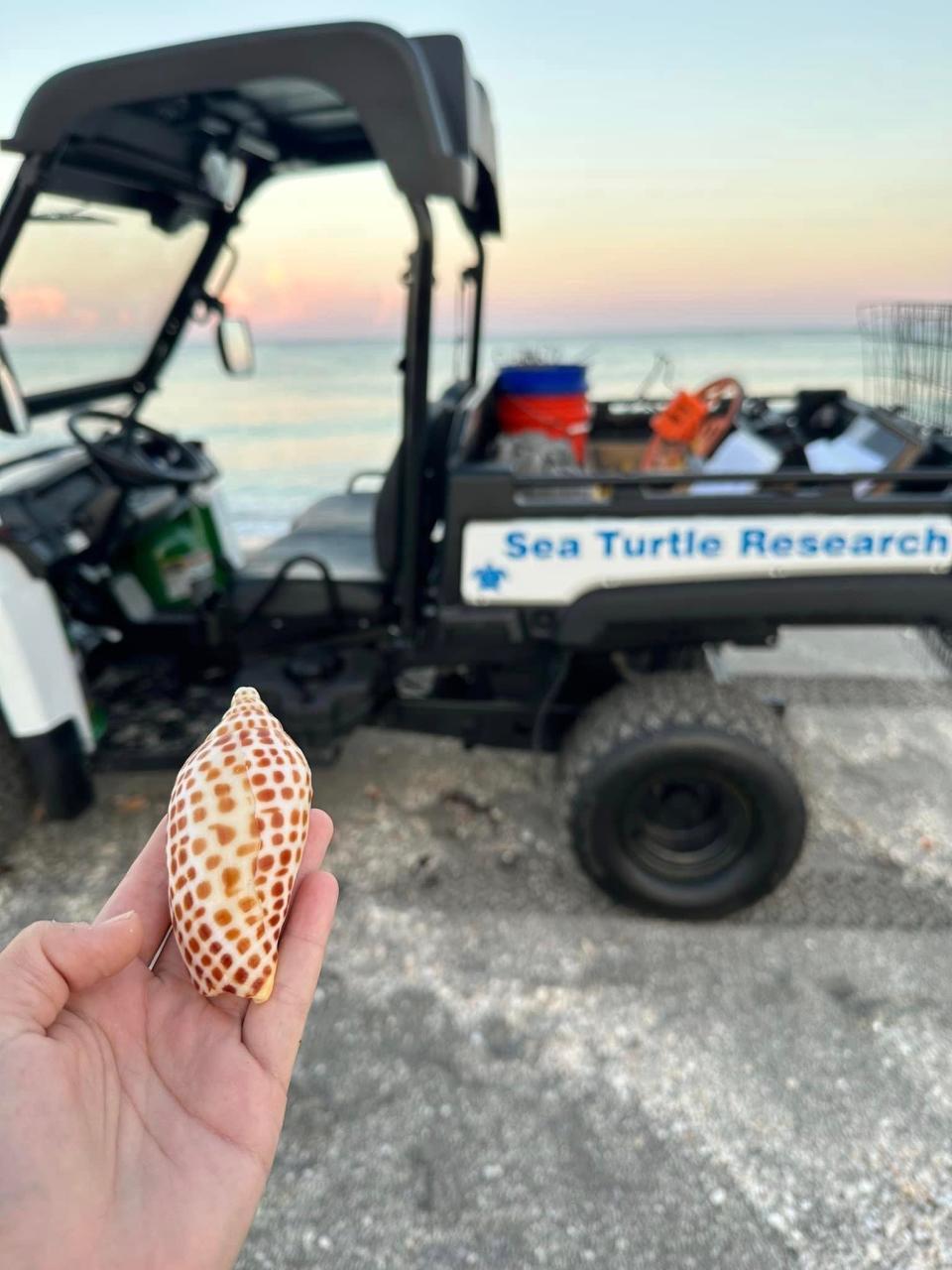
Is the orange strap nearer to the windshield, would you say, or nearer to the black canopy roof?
the black canopy roof

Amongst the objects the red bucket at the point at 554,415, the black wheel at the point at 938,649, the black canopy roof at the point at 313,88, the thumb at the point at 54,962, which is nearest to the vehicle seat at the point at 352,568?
the red bucket at the point at 554,415

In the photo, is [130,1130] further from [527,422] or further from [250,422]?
[250,422]

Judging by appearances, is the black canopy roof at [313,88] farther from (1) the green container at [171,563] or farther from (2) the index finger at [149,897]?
(2) the index finger at [149,897]

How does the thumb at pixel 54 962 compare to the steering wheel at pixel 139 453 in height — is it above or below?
below

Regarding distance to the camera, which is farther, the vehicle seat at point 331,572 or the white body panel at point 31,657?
the vehicle seat at point 331,572

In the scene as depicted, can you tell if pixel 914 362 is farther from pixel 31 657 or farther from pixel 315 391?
pixel 315 391

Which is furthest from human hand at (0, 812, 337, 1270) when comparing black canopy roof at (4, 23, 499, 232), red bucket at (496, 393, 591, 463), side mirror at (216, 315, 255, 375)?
side mirror at (216, 315, 255, 375)

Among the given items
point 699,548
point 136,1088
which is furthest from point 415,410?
point 136,1088
